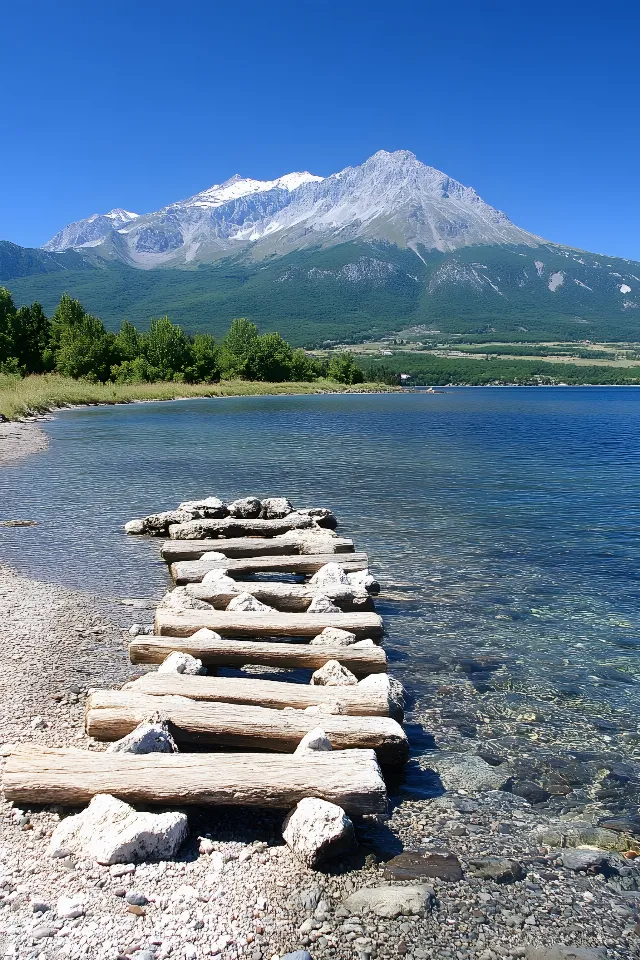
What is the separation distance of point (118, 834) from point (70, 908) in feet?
2.28

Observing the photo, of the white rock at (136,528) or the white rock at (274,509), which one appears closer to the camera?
the white rock at (136,528)

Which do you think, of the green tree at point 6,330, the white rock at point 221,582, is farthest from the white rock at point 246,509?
the green tree at point 6,330

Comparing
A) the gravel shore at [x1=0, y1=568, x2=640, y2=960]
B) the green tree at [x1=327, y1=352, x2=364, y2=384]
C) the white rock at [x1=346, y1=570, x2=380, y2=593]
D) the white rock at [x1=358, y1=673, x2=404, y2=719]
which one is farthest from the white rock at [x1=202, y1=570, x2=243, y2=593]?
the green tree at [x1=327, y1=352, x2=364, y2=384]

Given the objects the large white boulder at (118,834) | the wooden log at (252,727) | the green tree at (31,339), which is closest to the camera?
the large white boulder at (118,834)

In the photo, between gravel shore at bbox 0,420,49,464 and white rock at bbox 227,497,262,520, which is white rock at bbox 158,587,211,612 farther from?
gravel shore at bbox 0,420,49,464

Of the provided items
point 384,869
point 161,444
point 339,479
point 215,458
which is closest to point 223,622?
point 384,869

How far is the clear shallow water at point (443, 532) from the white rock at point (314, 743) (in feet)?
8.39

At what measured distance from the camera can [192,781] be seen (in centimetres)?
596

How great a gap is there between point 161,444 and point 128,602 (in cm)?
3243

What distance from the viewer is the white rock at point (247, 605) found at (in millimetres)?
10673

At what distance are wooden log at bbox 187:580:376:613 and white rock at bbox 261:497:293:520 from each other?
22.7 feet

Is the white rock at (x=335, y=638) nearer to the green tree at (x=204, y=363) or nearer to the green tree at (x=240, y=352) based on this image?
the green tree at (x=204, y=363)

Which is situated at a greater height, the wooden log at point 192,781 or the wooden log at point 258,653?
the wooden log at point 192,781

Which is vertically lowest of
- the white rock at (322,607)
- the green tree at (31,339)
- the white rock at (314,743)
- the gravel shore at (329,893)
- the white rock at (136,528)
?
the white rock at (136,528)
